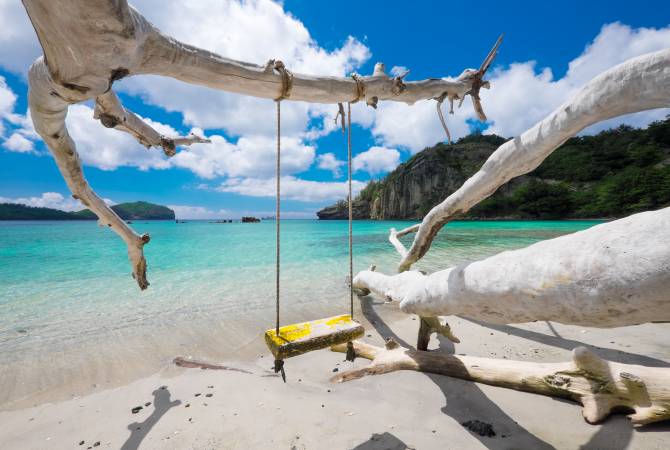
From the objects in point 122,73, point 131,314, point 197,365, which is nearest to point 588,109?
point 122,73

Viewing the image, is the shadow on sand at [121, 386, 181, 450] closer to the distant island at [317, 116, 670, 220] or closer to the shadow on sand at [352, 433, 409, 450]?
the shadow on sand at [352, 433, 409, 450]

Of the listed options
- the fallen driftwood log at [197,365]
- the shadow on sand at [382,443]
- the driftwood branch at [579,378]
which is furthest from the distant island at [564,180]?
the fallen driftwood log at [197,365]

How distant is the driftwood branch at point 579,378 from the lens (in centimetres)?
272

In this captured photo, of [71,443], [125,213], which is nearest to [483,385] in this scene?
[71,443]

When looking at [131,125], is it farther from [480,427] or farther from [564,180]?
[564,180]

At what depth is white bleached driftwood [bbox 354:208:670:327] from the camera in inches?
36.3

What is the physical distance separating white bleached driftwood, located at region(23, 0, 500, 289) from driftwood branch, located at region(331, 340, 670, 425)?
309 cm

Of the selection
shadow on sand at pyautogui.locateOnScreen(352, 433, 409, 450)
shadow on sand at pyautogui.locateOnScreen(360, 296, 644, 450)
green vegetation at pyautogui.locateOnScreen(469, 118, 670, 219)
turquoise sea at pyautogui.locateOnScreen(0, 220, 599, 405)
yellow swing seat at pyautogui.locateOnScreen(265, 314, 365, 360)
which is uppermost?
green vegetation at pyautogui.locateOnScreen(469, 118, 670, 219)

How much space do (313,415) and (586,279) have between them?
3.18m

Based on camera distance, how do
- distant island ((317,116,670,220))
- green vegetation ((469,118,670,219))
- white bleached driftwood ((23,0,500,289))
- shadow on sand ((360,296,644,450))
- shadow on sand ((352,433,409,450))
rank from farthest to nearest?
distant island ((317,116,670,220))
green vegetation ((469,118,670,219))
shadow on sand ((352,433,409,450))
shadow on sand ((360,296,644,450))
white bleached driftwood ((23,0,500,289))

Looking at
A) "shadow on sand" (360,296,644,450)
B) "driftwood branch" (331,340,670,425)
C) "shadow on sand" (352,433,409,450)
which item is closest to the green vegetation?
"driftwood branch" (331,340,670,425)

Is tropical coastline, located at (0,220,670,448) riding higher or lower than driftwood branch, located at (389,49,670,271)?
lower

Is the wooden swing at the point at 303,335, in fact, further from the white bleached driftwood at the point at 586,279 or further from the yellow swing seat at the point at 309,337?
the white bleached driftwood at the point at 586,279

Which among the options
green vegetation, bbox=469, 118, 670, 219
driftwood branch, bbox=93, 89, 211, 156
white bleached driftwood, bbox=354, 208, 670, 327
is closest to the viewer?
white bleached driftwood, bbox=354, 208, 670, 327
